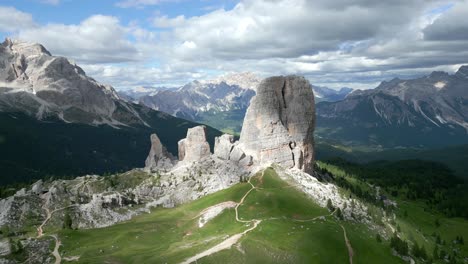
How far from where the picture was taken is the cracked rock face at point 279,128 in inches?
7387

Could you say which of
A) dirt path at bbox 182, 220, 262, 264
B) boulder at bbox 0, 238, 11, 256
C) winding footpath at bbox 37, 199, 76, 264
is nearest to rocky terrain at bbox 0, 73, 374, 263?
winding footpath at bbox 37, 199, 76, 264

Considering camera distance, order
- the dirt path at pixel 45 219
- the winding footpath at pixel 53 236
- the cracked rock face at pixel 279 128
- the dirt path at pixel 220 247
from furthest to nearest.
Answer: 1. the cracked rock face at pixel 279 128
2. the dirt path at pixel 45 219
3. the winding footpath at pixel 53 236
4. the dirt path at pixel 220 247

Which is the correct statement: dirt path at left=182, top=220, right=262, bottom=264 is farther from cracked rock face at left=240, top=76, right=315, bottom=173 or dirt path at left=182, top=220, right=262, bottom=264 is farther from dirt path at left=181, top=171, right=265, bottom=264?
cracked rock face at left=240, top=76, right=315, bottom=173

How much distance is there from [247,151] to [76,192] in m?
79.7

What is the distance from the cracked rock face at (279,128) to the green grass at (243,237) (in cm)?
2394

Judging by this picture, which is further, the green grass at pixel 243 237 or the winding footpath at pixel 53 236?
the winding footpath at pixel 53 236

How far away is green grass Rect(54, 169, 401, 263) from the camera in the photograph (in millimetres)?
111875

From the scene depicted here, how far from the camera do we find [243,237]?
11919cm

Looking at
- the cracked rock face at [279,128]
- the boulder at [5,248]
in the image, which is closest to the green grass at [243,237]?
the boulder at [5,248]

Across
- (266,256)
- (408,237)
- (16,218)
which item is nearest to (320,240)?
(266,256)

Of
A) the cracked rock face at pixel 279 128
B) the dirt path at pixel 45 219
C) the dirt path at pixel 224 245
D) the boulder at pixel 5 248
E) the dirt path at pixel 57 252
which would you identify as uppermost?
the cracked rock face at pixel 279 128

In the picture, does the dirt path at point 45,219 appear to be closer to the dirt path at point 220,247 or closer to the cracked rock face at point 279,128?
the dirt path at point 220,247

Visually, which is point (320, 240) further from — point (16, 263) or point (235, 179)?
point (16, 263)

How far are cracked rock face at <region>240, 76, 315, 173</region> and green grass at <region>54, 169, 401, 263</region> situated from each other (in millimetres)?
23944
